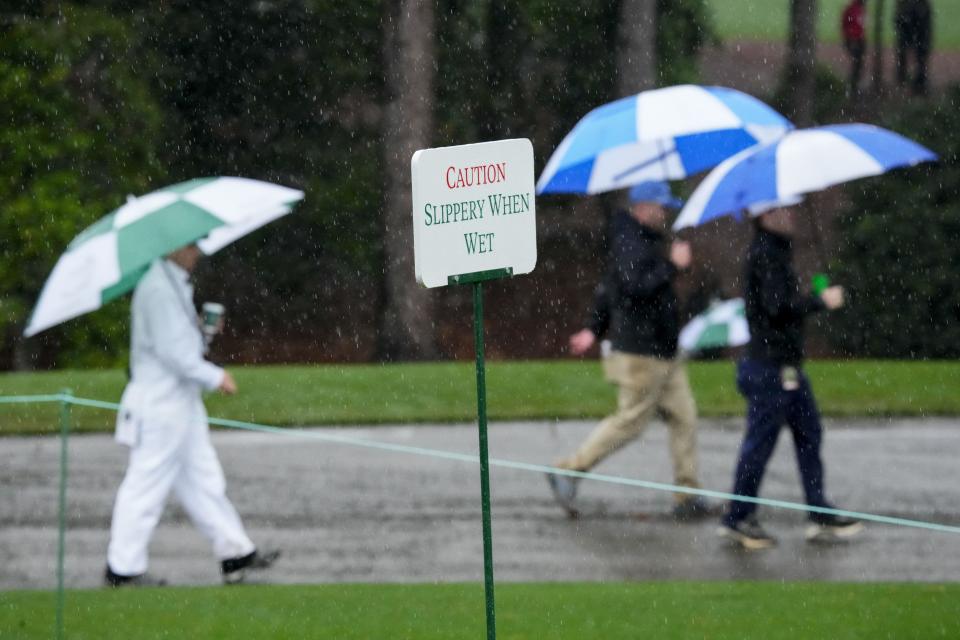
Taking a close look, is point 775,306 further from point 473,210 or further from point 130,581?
point 473,210

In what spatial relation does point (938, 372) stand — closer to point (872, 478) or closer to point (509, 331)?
point (872, 478)

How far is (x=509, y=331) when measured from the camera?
2706cm

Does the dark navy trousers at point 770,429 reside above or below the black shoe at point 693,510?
above

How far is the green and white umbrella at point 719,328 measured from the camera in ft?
47.3

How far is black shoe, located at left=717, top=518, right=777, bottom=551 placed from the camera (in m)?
9.24

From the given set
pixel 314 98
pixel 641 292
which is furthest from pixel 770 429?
pixel 314 98

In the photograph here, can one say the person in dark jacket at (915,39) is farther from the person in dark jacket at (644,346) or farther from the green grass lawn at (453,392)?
the person in dark jacket at (644,346)

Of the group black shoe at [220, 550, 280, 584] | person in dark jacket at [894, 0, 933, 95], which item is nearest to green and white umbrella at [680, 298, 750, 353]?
black shoe at [220, 550, 280, 584]

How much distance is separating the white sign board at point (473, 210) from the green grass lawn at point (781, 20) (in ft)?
103

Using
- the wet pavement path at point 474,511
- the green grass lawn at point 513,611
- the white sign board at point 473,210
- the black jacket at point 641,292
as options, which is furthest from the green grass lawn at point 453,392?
the white sign board at point 473,210

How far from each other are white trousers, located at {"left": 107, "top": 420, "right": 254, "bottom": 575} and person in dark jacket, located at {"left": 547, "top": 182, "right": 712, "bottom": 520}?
2.30 meters

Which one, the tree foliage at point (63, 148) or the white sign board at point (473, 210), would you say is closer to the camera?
the white sign board at point (473, 210)

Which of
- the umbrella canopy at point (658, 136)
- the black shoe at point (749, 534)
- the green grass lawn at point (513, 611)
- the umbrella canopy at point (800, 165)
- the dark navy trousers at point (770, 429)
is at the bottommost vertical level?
the green grass lawn at point (513, 611)

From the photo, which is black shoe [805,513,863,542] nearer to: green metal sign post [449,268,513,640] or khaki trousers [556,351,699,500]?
khaki trousers [556,351,699,500]
